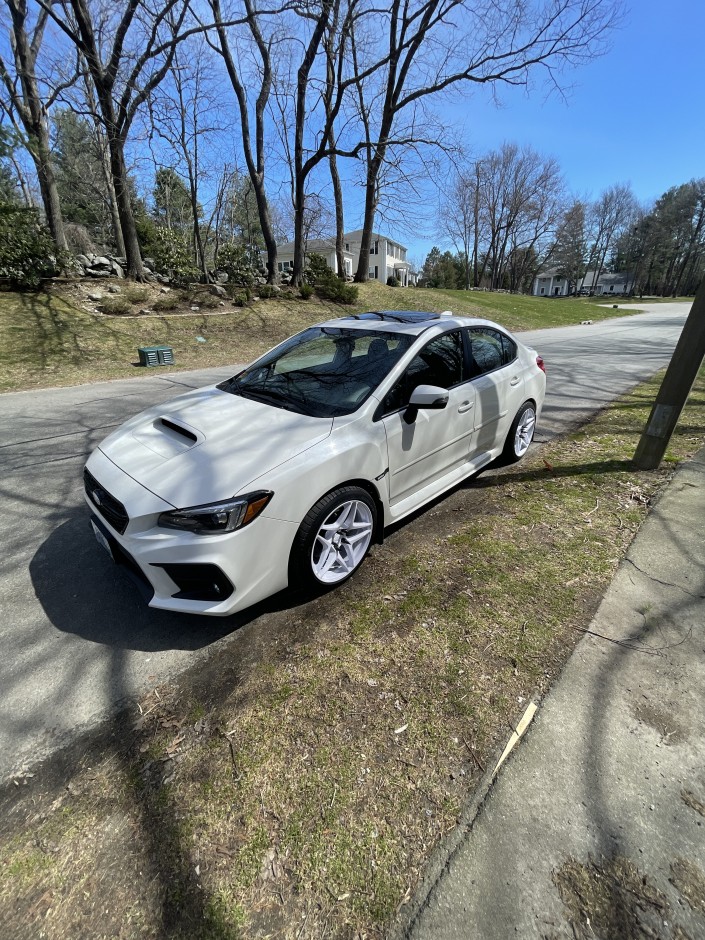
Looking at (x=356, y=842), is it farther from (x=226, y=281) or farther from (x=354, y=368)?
(x=226, y=281)

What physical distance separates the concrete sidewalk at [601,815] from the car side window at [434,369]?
1.84m

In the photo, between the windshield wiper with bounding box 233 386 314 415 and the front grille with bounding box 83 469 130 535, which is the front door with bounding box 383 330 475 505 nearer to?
the windshield wiper with bounding box 233 386 314 415

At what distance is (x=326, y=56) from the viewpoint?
701 inches

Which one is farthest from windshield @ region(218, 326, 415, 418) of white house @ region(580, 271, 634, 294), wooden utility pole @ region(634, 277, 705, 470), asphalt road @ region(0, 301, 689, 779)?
white house @ region(580, 271, 634, 294)

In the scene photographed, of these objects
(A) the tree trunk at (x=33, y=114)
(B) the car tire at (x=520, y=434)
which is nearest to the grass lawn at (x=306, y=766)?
(B) the car tire at (x=520, y=434)

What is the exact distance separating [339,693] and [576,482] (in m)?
3.23

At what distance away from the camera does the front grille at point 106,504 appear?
220 cm

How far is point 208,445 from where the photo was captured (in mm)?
2416

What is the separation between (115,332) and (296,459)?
12.0 m

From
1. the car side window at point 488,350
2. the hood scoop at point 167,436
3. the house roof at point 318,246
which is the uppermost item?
the house roof at point 318,246

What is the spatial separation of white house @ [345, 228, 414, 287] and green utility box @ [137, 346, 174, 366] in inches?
1885

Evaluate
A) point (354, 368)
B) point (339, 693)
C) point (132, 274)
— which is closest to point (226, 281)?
point (132, 274)

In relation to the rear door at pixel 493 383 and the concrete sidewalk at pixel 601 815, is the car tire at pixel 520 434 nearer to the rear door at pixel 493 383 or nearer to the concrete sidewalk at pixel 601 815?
the rear door at pixel 493 383

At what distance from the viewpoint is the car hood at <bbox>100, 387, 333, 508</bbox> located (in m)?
2.14
